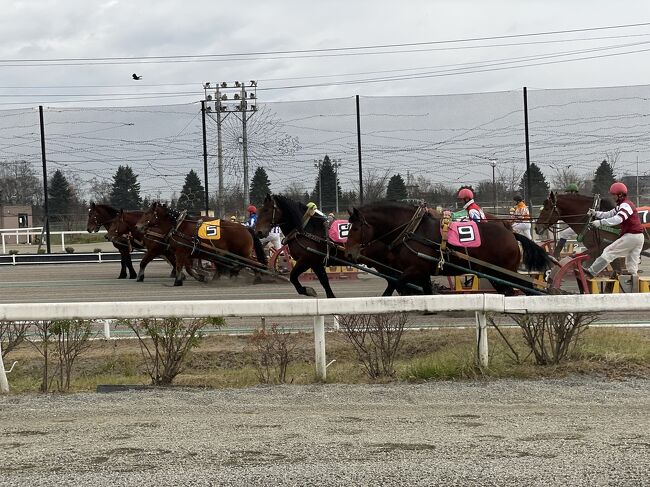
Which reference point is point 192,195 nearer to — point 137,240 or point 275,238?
point 137,240

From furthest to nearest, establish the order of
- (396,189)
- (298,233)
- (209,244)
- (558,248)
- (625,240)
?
1. (396,189)
2. (209,244)
3. (558,248)
4. (298,233)
5. (625,240)

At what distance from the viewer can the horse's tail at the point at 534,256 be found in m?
13.7

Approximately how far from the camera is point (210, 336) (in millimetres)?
11922

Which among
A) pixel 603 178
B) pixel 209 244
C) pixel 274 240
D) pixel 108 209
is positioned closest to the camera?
pixel 209 244

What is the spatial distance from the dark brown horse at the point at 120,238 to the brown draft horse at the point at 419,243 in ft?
31.4

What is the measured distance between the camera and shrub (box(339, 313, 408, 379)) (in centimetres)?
839

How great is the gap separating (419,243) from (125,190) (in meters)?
22.1

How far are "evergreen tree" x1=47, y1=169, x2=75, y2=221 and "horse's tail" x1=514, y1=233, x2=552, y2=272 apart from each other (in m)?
23.1


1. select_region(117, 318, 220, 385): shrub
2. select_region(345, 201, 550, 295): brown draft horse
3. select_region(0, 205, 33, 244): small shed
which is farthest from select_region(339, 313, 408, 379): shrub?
select_region(0, 205, 33, 244): small shed

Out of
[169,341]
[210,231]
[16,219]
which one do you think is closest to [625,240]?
[169,341]

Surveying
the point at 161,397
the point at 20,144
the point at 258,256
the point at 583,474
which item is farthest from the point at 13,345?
the point at 20,144

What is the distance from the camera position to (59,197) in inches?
1357

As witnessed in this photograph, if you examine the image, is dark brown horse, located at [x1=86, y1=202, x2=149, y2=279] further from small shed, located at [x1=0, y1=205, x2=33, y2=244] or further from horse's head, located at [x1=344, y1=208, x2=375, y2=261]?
small shed, located at [x1=0, y1=205, x2=33, y2=244]

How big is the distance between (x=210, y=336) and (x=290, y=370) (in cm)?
268
